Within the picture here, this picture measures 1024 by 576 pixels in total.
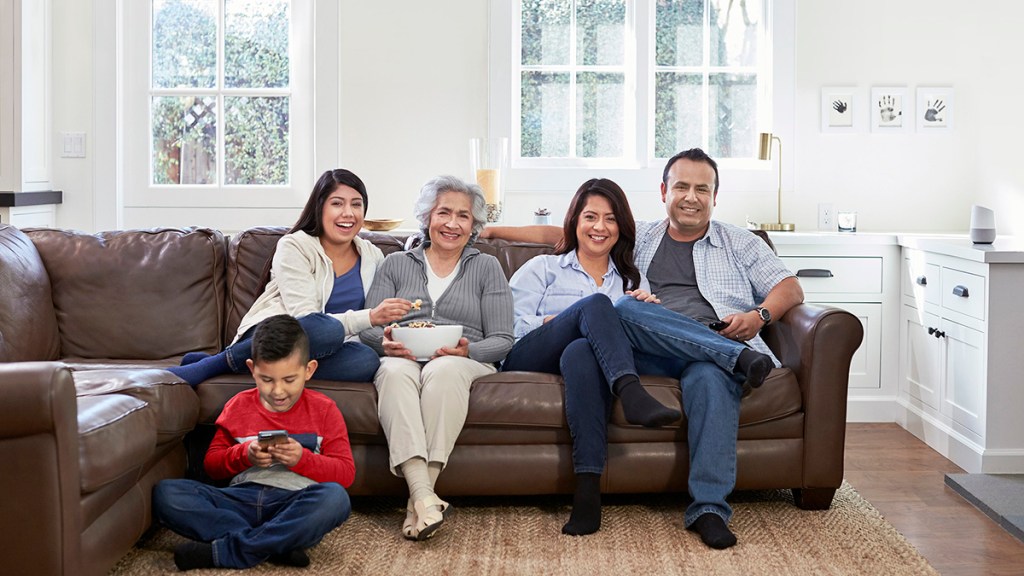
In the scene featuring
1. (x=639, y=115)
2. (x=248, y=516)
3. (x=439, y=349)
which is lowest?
(x=248, y=516)

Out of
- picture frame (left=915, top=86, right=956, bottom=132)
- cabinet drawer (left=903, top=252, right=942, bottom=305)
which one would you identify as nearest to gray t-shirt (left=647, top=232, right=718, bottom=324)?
cabinet drawer (left=903, top=252, right=942, bottom=305)

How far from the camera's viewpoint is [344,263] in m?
3.38

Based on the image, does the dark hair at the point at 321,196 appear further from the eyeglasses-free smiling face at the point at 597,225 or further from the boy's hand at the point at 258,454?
the boy's hand at the point at 258,454

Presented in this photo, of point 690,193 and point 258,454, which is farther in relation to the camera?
point 690,193

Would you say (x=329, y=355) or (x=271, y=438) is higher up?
(x=329, y=355)

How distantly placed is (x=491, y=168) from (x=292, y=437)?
221 cm

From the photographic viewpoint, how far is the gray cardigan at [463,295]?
10.7 feet

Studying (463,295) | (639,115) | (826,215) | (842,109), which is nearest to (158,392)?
(463,295)

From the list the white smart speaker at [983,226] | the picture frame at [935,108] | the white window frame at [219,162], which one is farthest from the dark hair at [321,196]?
the picture frame at [935,108]

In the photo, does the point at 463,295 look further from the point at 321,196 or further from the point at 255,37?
the point at 255,37

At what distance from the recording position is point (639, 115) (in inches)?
193

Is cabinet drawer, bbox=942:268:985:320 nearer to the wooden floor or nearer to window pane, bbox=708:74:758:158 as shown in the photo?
the wooden floor

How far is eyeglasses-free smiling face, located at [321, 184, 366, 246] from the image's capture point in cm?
330

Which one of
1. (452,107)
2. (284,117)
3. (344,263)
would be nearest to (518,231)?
(344,263)
